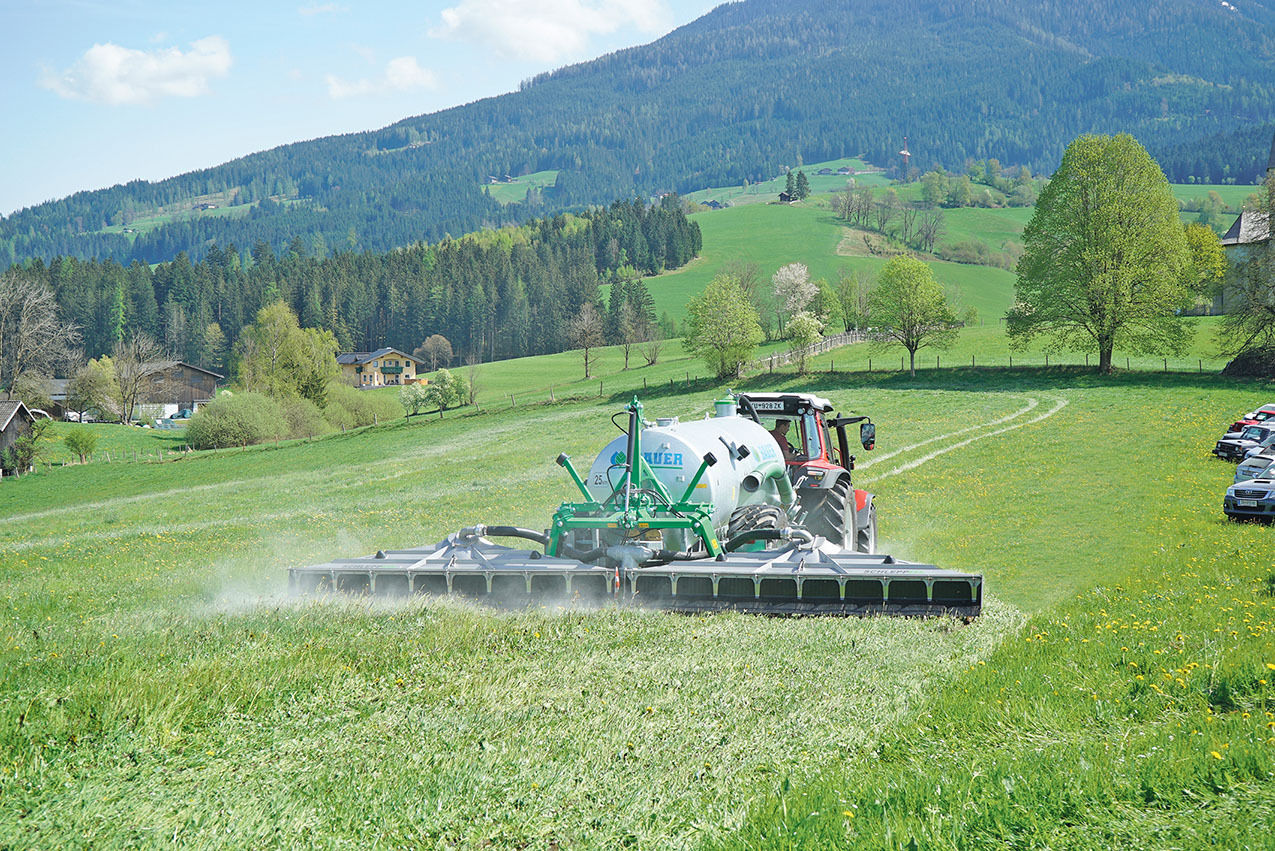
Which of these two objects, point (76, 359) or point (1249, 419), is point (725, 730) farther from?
point (76, 359)

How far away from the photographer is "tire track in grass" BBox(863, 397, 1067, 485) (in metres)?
35.0

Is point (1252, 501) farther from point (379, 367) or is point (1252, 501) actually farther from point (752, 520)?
point (379, 367)

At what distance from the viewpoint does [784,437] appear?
18.8m

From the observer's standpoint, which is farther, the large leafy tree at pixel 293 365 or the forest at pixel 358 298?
the forest at pixel 358 298

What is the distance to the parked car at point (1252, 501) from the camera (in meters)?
23.8

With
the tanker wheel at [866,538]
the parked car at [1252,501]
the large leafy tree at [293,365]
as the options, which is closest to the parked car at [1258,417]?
the parked car at [1252,501]

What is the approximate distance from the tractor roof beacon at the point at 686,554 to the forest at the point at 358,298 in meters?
132

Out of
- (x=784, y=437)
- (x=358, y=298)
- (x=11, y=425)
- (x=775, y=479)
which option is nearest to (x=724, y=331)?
(x=11, y=425)

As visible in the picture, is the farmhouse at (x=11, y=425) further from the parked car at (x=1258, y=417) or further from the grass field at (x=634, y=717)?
the parked car at (x=1258, y=417)

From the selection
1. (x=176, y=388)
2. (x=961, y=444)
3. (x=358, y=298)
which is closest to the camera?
(x=961, y=444)

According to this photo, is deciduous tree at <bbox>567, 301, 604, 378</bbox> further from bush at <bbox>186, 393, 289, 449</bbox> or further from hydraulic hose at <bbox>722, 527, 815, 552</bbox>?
hydraulic hose at <bbox>722, 527, 815, 552</bbox>

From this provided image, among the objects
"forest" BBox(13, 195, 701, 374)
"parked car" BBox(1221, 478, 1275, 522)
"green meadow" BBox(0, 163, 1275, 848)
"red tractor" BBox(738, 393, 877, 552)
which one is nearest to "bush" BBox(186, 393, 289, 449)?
"green meadow" BBox(0, 163, 1275, 848)

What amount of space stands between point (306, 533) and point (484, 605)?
15.8m

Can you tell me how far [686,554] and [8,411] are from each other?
64.7 m
